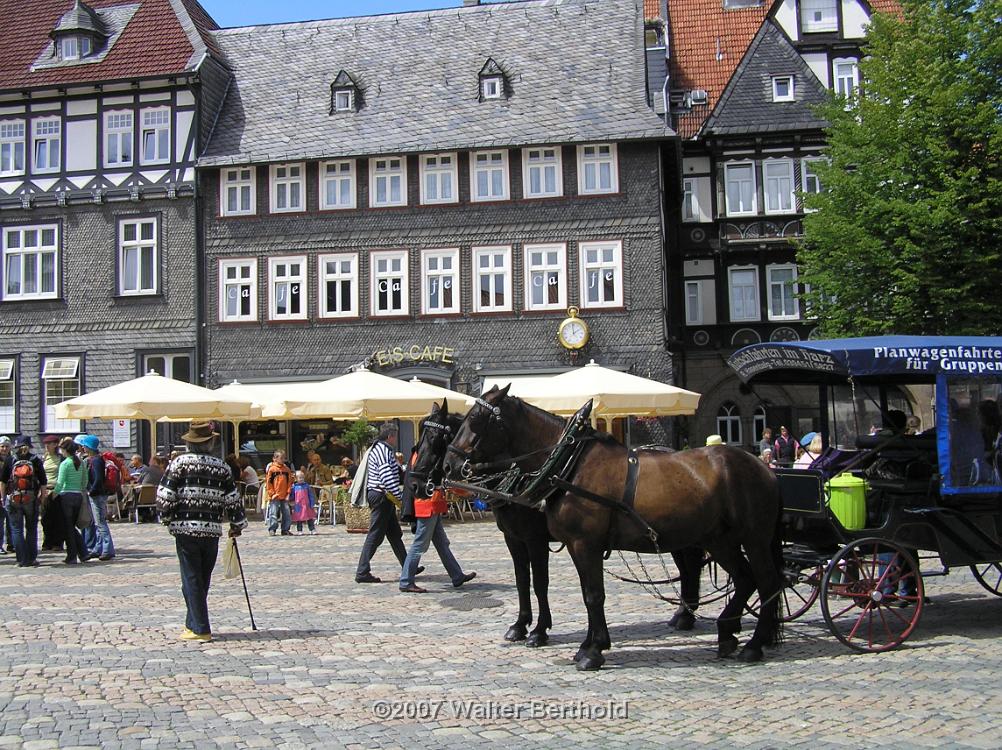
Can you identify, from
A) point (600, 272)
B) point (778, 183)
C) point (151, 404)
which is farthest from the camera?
point (778, 183)

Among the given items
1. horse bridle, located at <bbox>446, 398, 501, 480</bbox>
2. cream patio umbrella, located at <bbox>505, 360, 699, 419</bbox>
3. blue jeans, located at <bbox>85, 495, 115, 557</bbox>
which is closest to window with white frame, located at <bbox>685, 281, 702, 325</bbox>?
cream patio umbrella, located at <bbox>505, 360, 699, 419</bbox>

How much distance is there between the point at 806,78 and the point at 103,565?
25802mm

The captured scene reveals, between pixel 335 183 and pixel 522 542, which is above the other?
pixel 335 183

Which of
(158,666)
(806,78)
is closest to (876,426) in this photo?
(158,666)

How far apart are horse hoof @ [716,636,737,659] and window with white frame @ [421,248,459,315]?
833 inches

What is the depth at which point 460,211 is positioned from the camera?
2872 centimetres

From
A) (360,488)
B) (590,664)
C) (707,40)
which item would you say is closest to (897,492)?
(590,664)

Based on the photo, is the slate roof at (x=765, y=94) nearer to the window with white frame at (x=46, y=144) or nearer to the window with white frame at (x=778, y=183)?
the window with white frame at (x=778, y=183)

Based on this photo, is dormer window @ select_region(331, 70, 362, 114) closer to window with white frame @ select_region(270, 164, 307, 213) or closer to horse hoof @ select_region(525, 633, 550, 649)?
window with white frame @ select_region(270, 164, 307, 213)

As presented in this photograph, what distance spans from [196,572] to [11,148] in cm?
2584

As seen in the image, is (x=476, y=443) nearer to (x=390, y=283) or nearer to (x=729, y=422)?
(x=390, y=283)

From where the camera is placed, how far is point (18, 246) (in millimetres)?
30203

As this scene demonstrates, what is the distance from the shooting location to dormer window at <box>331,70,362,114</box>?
101ft

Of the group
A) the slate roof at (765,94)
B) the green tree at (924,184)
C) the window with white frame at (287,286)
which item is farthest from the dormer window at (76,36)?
the green tree at (924,184)
